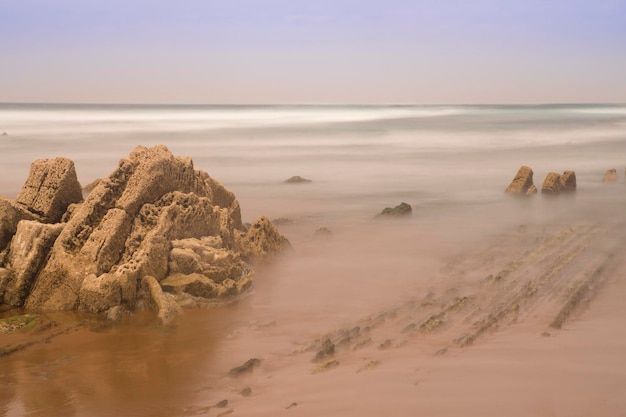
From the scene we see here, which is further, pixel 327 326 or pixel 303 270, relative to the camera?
pixel 303 270

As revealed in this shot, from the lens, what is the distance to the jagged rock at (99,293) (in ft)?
27.6

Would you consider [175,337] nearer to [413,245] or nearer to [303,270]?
[303,270]

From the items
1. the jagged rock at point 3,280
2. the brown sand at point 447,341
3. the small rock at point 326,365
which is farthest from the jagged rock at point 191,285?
the small rock at point 326,365

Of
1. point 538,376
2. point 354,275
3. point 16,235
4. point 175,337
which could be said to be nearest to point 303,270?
point 354,275

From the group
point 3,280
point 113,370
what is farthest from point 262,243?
point 113,370

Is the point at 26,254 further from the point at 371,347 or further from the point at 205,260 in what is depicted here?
the point at 371,347

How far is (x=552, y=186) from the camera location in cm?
1916

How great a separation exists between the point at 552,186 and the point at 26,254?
47.2ft

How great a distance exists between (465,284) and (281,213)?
7296mm

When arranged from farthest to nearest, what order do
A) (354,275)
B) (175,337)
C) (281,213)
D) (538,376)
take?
(281,213) → (354,275) → (175,337) → (538,376)

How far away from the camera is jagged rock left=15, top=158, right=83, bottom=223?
9.83 m

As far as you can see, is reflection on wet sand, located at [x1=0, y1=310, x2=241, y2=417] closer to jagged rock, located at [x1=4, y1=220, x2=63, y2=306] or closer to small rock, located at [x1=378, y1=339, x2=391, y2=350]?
jagged rock, located at [x1=4, y1=220, x2=63, y2=306]

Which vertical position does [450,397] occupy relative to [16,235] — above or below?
below

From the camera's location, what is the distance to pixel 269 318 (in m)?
8.44
